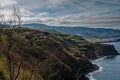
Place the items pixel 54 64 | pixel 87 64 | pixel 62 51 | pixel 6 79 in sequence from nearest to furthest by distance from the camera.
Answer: pixel 6 79 < pixel 54 64 < pixel 62 51 < pixel 87 64

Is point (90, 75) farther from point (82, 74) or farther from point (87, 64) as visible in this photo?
point (87, 64)

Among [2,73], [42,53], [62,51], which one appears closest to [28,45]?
[42,53]

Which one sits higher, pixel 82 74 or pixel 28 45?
pixel 28 45

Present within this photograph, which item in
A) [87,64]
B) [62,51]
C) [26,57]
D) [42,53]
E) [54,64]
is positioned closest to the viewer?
[26,57]

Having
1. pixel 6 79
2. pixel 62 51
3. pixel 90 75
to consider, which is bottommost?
pixel 90 75

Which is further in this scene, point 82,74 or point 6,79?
point 82,74

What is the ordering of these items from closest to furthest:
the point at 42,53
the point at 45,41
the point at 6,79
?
the point at 6,79 < the point at 42,53 < the point at 45,41

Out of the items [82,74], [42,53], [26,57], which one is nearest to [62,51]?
[82,74]

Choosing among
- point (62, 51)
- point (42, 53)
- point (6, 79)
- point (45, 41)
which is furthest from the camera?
point (45, 41)

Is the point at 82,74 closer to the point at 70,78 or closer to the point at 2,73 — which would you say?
the point at 70,78
